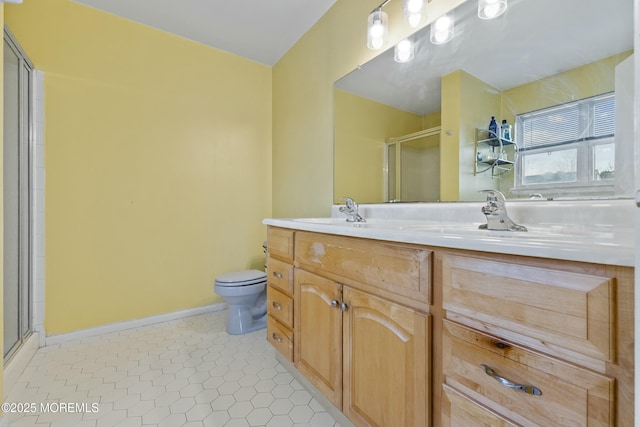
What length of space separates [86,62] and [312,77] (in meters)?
1.59

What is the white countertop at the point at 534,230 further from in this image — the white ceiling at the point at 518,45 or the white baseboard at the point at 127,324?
the white baseboard at the point at 127,324

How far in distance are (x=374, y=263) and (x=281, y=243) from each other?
678 mm

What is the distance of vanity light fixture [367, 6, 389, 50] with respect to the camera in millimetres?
1456

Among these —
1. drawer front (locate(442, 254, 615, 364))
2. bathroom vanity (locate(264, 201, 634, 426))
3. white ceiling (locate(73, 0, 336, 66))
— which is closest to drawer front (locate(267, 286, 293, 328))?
bathroom vanity (locate(264, 201, 634, 426))

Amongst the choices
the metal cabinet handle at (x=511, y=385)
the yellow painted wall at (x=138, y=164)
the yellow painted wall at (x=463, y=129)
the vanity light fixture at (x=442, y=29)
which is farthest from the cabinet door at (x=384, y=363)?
the yellow painted wall at (x=138, y=164)

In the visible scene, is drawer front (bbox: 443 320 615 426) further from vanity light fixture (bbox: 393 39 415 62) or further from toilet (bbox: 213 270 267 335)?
toilet (bbox: 213 270 267 335)

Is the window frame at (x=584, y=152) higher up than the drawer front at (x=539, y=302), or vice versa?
the window frame at (x=584, y=152)

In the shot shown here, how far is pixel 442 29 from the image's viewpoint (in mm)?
1243

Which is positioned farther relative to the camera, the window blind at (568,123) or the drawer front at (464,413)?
the window blind at (568,123)

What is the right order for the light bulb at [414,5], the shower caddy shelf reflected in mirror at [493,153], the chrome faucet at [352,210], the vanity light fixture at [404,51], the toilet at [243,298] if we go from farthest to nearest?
1. the toilet at [243,298]
2. the chrome faucet at [352,210]
3. the vanity light fixture at [404,51]
4. the light bulb at [414,5]
5. the shower caddy shelf reflected in mirror at [493,153]

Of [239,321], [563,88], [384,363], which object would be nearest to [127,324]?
[239,321]

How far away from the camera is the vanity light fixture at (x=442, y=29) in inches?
47.8

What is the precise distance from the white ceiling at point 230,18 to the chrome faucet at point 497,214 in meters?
1.75

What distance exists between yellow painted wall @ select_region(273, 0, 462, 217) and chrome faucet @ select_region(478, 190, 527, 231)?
3.12 ft
